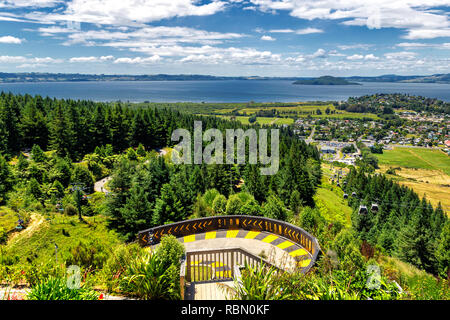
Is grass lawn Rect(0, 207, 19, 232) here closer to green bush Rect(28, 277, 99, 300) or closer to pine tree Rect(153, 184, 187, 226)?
pine tree Rect(153, 184, 187, 226)

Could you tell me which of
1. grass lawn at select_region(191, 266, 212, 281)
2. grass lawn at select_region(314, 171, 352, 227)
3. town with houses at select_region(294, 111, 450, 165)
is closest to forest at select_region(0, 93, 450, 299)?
grass lawn at select_region(191, 266, 212, 281)

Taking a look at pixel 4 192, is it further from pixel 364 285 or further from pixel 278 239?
pixel 364 285

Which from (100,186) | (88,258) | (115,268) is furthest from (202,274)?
(100,186)

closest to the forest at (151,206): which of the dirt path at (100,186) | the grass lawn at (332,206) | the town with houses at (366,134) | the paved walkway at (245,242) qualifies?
the dirt path at (100,186)

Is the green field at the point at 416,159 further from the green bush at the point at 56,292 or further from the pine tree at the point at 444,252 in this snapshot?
the green bush at the point at 56,292

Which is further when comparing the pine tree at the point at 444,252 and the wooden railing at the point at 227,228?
the pine tree at the point at 444,252
